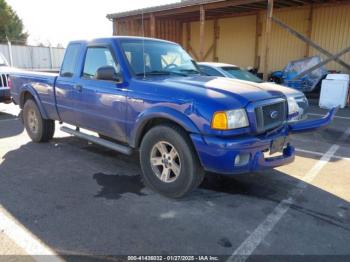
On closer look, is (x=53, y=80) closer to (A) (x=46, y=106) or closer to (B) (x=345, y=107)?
(A) (x=46, y=106)

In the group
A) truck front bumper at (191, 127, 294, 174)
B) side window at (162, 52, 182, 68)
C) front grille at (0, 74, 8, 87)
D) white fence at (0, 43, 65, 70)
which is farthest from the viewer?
white fence at (0, 43, 65, 70)

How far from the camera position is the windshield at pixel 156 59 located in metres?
4.41

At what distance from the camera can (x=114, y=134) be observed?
4.59 metres

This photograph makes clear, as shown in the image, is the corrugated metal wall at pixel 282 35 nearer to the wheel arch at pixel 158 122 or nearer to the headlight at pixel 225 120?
the wheel arch at pixel 158 122

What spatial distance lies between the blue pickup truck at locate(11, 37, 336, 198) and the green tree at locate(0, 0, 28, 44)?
38115 millimetres

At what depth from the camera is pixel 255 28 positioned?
55.6 ft

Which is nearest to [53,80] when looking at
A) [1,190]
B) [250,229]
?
[1,190]

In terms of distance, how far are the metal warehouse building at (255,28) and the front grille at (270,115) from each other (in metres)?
8.51

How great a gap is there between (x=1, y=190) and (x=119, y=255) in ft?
7.21

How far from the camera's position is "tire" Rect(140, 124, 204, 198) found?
3.64 m

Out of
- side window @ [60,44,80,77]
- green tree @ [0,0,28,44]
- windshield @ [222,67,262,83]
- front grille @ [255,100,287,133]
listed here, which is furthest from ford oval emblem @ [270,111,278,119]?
green tree @ [0,0,28,44]

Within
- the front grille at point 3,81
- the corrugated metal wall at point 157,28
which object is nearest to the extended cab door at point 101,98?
the front grille at point 3,81

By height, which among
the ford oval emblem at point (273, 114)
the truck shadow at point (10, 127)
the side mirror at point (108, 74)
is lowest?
the truck shadow at point (10, 127)

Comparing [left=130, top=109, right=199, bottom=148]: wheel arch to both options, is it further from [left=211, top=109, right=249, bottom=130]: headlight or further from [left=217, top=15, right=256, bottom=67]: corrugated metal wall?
[left=217, top=15, right=256, bottom=67]: corrugated metal wall
